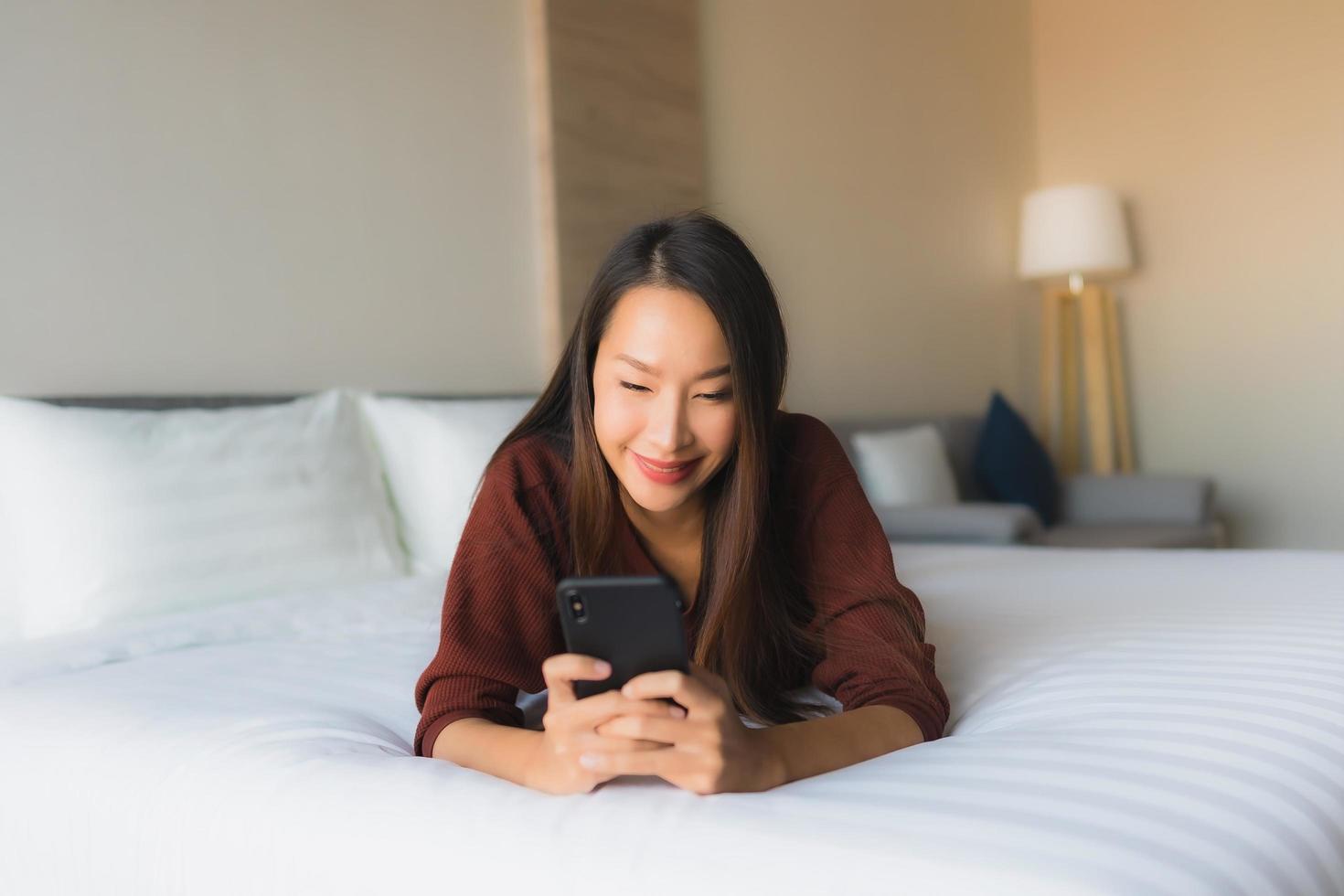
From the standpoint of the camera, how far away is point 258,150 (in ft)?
8.30

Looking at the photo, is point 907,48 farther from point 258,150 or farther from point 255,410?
point 255,410

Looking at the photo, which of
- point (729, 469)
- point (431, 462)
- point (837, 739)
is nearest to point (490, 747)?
point (837, 739)

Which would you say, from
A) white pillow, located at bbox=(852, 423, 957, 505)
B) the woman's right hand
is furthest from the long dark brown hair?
white pillow, located at bbox=(852, 423, 957, 505)

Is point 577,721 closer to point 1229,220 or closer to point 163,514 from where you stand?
point 163,514

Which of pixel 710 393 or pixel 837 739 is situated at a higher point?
pixel 710 393

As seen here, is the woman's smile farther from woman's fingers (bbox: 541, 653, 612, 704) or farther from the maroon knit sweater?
Answer: woman's fingers (bbox: 541, 653, 612, 704)

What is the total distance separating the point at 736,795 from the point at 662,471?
37 centimetres

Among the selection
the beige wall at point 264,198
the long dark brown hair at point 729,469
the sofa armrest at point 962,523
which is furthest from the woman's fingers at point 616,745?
the sofa armrest at point 962,523

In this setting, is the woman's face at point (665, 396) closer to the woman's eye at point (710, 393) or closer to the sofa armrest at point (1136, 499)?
the woman's eye at point (710, 393)

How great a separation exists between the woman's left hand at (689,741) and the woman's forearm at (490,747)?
0.32 feet

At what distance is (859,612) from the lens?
124 cm

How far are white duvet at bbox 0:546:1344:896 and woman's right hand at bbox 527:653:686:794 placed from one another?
0.7 inches

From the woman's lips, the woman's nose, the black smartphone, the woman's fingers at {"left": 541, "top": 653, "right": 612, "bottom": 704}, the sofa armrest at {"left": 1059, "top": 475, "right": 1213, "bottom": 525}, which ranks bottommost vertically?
the sofa armrest at {"left": 1059, "top": 475, "right": 1213, "bottom": 525}

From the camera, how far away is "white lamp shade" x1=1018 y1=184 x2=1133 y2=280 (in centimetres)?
481
